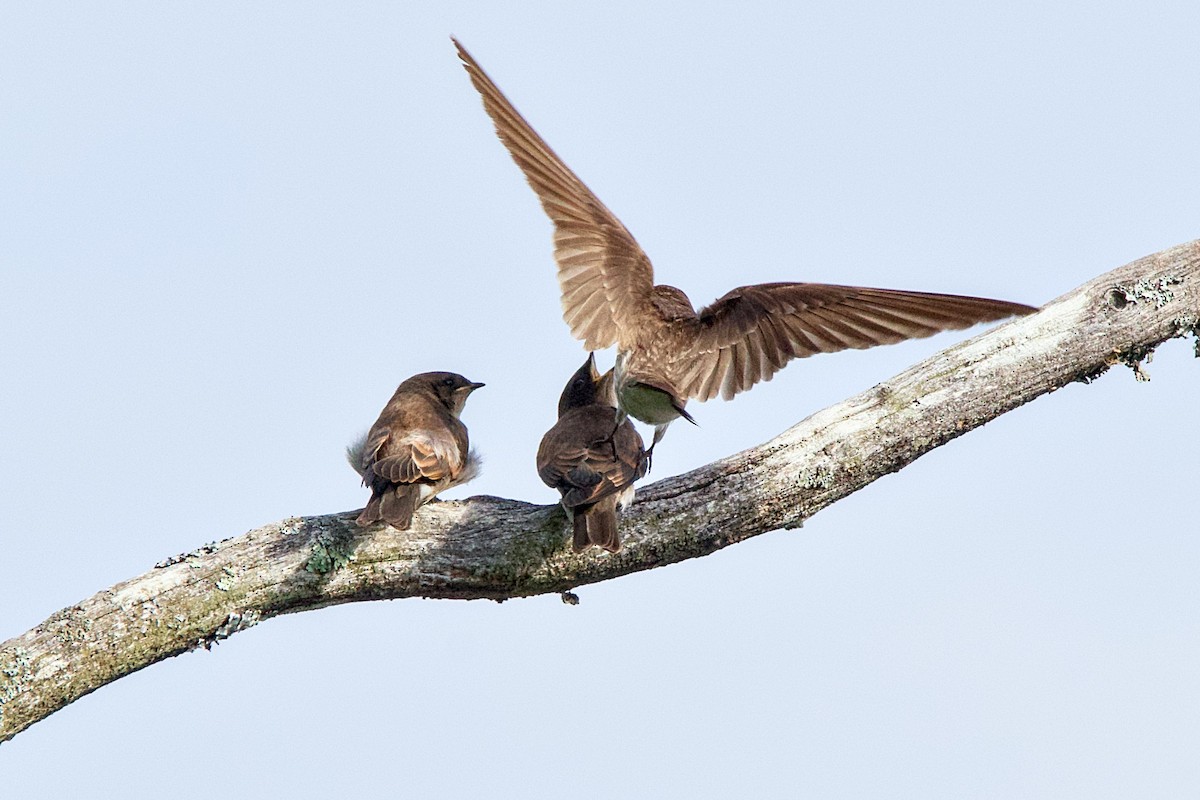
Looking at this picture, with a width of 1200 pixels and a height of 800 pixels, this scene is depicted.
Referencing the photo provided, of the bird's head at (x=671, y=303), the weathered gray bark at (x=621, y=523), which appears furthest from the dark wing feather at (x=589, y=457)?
the bird's head at (x=671, y=303)

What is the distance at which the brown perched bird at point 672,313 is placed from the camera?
6262mm

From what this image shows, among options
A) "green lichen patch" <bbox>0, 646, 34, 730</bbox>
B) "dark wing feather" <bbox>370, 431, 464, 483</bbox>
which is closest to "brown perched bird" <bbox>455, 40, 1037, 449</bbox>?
"dark wing feather" <bbox>370, 431, 464, 483</bbox>

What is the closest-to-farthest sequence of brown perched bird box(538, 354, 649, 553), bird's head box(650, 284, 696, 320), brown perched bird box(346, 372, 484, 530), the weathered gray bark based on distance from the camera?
the weathered gray bark, brown perched bird box(538, 354, 649, 553), brown perched bird box(346, 372, 484, 530), bird's head box(650, 284, 696, 320)

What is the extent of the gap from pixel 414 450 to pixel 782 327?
2.04 m

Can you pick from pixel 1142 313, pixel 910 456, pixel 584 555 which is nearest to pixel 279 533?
pixel 584 555

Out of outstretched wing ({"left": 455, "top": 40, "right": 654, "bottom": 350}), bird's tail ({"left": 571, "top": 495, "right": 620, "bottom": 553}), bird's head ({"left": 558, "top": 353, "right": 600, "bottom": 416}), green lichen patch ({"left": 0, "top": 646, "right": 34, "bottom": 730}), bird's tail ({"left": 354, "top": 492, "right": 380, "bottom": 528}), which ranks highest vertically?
outstretched wing ({"left": 455, "top": 40, "right": 654, "bottom": 350})

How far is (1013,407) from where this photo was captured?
655cm

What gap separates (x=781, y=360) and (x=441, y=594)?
2.14m

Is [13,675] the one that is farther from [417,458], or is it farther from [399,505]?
[417,458]

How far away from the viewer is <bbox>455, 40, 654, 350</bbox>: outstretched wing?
23.2 ft

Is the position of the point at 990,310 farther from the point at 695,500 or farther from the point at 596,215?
the point at 596,215

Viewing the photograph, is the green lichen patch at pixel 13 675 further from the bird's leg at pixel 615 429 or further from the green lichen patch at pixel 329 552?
the bird's leg at pixel 615 429

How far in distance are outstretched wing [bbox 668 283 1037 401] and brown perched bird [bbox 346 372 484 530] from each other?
135 cm

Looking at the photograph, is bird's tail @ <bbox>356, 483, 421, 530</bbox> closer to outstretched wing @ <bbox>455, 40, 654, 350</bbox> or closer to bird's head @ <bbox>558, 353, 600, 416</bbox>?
outstretched wing @ <bbox>455, 40, 654, 350</bbox>
